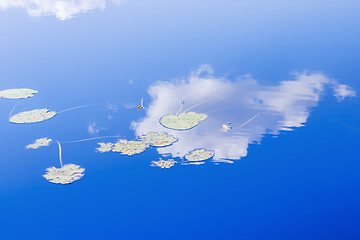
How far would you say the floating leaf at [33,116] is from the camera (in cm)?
1378

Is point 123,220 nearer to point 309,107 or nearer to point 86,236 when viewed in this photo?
point 86,236

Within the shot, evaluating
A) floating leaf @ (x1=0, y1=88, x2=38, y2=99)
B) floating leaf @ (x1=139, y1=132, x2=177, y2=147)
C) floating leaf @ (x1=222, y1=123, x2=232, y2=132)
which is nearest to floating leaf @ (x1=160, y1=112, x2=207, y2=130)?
floating leaf @ (x1=139, y1=132, x2=177, y2=147)

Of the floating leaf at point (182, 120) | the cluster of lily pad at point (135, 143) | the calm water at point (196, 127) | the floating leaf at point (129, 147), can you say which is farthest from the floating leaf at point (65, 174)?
A: the floating leaf at point (182, 120)

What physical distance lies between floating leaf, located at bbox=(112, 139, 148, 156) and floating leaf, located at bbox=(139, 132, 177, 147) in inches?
8.3

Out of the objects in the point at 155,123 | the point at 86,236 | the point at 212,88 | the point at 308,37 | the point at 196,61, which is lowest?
the point at 86,236

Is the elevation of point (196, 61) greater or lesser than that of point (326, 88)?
greater

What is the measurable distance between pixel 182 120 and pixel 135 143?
6.29 feet

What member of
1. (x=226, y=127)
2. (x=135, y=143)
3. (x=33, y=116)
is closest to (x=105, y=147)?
(x=135, y=143)

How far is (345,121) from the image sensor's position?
43.2 ft

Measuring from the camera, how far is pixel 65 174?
11.1 metres

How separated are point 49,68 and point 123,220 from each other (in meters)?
10.6

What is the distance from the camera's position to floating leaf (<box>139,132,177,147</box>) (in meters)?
12.1

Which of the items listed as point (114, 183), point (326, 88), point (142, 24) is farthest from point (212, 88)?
point (142, 24)

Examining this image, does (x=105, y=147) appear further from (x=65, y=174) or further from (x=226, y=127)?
(x=226, y=127)
